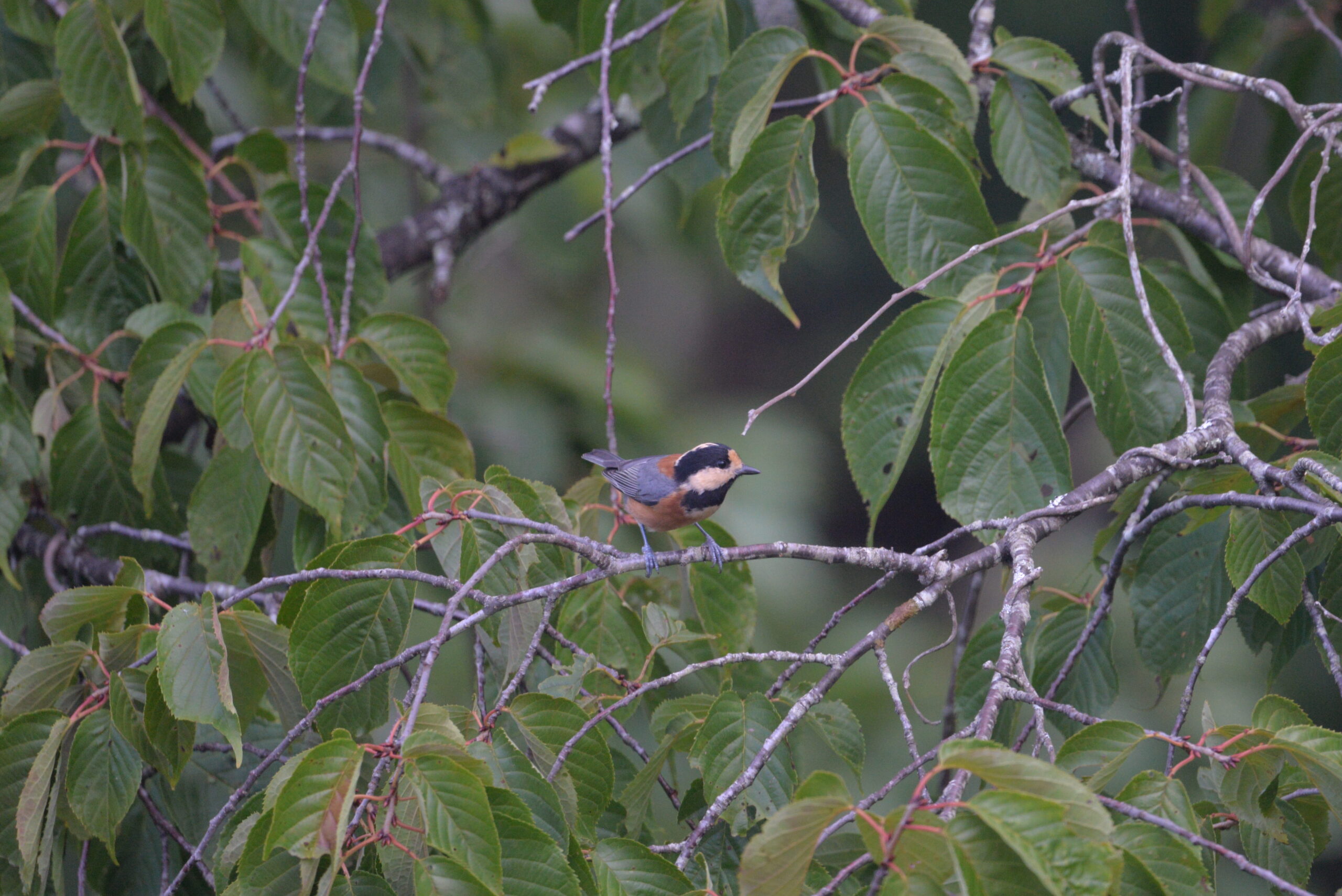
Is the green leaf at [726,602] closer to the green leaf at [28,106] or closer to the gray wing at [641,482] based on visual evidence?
the gray wing at [641,482]

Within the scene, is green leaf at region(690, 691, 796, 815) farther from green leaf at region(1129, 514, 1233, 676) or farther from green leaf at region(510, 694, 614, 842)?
green leaf at region(1129, 514, 1233, 676)

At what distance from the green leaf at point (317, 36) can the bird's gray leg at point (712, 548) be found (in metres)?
1.64

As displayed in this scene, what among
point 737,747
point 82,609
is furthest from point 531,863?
point 82,609

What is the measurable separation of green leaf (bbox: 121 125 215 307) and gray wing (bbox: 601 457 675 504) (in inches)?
50.5

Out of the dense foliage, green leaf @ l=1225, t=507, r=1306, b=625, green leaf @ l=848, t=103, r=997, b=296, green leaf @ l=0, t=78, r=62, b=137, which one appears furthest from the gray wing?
green leaf @ l=0, t=78, r=62, b=137

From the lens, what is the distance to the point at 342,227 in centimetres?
321

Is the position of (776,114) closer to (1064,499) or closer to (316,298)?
(316,298)

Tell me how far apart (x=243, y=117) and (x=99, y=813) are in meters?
4.74

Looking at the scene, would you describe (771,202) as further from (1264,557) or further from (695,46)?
(1264,557)

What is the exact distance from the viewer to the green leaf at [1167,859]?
4.08ft

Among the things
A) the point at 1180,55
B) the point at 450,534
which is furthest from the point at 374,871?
the point at 1180,55

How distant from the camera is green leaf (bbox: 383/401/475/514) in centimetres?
257

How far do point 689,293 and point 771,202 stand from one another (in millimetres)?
8549

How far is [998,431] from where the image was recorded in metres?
2.13
